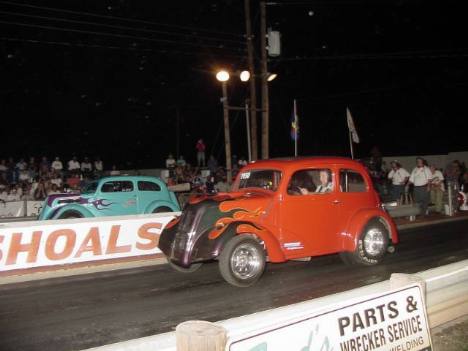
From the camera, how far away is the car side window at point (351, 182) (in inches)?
358

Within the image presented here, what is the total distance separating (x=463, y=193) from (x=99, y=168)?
1892cm

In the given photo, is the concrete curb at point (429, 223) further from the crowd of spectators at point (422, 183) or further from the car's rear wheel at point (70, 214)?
the car's rear wheel at point (70, 214)

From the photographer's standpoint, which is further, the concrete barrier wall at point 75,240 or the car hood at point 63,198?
the car hood at point 63,198

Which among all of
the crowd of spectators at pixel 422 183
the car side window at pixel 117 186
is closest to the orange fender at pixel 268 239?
the car side window at pixel 117 186

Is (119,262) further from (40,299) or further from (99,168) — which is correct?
(99,168)

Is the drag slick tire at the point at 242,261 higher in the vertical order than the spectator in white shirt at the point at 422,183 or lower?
lower

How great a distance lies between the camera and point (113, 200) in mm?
15070

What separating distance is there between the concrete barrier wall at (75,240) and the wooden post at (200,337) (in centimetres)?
729

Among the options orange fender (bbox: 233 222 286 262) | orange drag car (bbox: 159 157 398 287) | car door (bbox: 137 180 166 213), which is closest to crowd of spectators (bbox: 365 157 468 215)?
orange drag car (bbox: 159 157 398 287)

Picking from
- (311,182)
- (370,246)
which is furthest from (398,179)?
(311,182)

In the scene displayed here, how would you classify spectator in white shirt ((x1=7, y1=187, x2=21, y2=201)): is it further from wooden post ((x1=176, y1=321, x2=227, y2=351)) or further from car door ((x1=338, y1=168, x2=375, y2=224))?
wooden post ((x1=176, y1=321, x2=227, y2=351))

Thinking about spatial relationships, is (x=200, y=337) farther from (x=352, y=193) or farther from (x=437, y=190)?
(x=437, y=190)

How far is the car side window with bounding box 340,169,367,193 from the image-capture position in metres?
9.10

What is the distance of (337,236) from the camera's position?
8.79m
